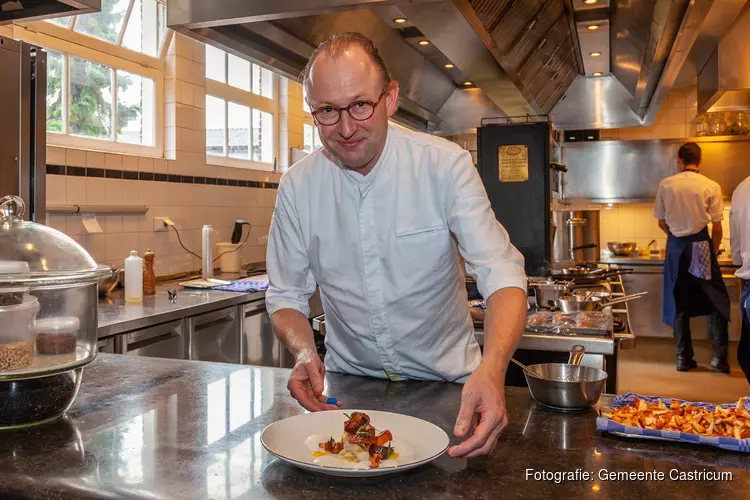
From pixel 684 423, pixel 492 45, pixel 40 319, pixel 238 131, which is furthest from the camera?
pixel 238 131

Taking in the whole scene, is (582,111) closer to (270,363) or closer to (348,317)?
(270,363)

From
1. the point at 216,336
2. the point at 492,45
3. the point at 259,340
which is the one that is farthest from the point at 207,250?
the point at 492,45

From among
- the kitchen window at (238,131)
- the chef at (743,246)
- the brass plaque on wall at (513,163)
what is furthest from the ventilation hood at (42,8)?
the chef at (743,246)

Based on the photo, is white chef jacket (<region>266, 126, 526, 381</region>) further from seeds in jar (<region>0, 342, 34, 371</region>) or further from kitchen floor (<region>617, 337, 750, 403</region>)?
kitchen floor (<region>617, 337, 750, 403</region>)

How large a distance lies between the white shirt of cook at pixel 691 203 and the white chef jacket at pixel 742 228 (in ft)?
3.74

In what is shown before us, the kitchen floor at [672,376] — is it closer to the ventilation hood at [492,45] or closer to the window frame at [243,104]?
the ventilation hood at [492,45]

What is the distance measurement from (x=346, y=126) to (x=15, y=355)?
0.84m

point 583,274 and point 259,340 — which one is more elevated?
point 583,274

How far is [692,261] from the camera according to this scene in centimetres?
580

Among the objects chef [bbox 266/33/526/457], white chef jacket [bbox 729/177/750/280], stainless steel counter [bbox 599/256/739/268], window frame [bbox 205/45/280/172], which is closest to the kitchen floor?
stainless steel counter [bbox 599/256/739/268]

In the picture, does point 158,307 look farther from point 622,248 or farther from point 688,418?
point 622,248

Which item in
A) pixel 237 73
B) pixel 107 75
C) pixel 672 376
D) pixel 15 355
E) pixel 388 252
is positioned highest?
pixel 237 73

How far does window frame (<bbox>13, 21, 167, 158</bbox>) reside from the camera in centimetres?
344

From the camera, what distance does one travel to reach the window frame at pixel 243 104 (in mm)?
4891
